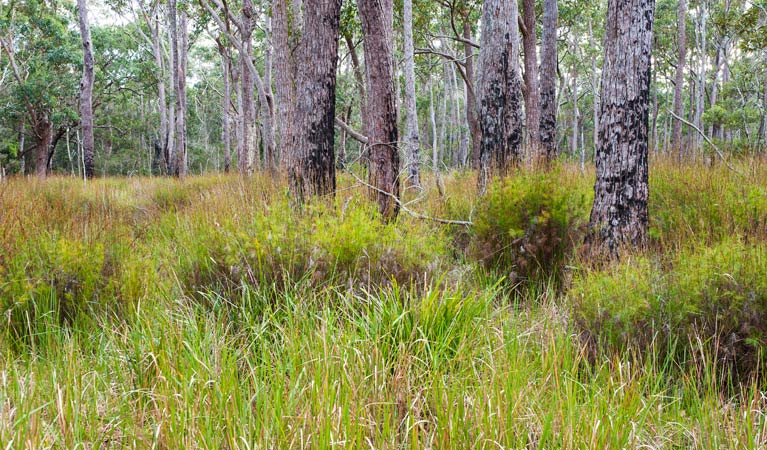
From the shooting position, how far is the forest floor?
7.47ft

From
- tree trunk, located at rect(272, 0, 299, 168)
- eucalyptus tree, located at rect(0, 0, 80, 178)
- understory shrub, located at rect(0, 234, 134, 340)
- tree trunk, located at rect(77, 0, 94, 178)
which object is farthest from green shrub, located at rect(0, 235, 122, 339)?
eucalyptus tree, located at rect(0, 0, 80, 178)

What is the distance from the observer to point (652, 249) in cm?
455

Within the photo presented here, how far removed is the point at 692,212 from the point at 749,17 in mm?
10971

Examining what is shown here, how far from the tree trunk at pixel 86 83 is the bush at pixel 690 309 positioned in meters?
15.0

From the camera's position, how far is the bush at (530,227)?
16.0 feet

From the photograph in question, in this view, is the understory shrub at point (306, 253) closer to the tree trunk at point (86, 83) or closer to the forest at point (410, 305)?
the forest at point (410, 305)

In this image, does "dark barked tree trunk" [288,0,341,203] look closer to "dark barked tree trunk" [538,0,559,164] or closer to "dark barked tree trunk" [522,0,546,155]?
"dark barked tree trunk" [538,0,559,164]

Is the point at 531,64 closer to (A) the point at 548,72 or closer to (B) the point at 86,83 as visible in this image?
(A) the point at 548,72

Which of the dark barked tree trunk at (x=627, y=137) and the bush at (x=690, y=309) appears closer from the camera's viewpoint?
the bush at (x=690, y=309)

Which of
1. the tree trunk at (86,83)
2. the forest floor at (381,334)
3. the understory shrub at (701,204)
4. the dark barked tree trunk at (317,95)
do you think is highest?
the tree trunk at (86,83)

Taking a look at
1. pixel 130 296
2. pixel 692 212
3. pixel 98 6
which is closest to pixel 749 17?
pixel 692 212

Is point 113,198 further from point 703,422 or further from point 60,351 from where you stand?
point 703,422

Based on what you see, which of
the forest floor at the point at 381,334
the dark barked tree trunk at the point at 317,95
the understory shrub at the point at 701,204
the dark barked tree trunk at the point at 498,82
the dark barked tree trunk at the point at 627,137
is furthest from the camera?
the dark barked tree trunk at the point at 498,82

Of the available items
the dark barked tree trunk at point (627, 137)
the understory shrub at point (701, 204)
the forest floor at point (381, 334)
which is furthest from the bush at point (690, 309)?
the dark barked tree trunk at point (627, 137)
